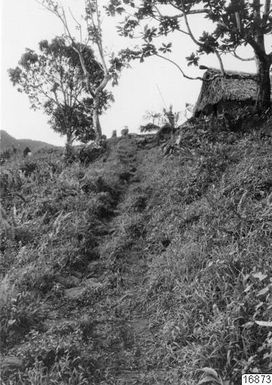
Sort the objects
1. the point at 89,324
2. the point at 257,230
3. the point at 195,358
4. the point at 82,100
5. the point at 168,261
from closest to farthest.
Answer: the point at 195,358 → the point at 89,324 → the point at 257,230 → the point at 168,261 → the point at 82,100

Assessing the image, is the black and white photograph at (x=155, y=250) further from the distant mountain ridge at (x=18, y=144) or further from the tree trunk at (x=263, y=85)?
the distant mountain ridge at (x=18, y=144)

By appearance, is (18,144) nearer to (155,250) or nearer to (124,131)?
(124,131)

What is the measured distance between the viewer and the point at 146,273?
26.9 ft

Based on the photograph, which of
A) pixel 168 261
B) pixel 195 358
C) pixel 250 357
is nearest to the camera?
pixel 250 357

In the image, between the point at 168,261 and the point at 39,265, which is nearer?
the point at 168,261

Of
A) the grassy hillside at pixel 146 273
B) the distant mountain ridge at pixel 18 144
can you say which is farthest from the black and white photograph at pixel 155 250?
the distant mountain ridge at pixel 18 144

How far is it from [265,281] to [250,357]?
1.24m

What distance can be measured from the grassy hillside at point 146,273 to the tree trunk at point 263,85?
114cm

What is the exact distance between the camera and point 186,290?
21.5ft

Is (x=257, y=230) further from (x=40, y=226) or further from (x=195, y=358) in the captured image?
(x=40, y=226)

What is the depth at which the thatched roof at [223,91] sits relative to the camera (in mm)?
16500

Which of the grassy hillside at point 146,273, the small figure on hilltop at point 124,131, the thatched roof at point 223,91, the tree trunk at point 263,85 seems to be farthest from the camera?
the small figure on hilltop at point 124,131

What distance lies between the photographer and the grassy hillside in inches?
208

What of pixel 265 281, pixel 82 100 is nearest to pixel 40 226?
pixel 265 281
